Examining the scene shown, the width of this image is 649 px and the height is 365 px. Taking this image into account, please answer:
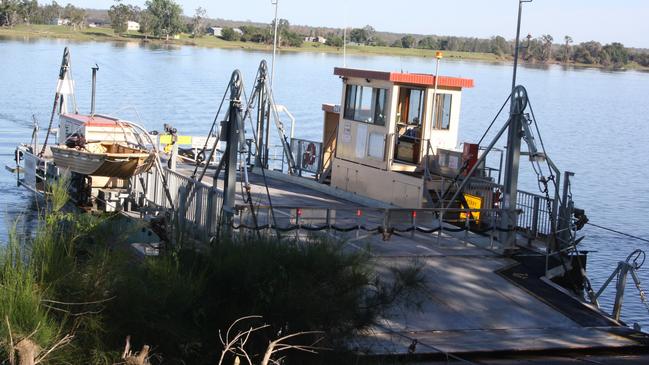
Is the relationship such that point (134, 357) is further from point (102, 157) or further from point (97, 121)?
point (97, 121)

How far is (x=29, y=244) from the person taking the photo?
975cm

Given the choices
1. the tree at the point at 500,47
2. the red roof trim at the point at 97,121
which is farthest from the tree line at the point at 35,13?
the red roof trim at the point at 97,121

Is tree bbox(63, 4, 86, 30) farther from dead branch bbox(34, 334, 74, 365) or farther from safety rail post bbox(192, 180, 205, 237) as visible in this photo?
dead branch bbox(34, 334, 74, 365)

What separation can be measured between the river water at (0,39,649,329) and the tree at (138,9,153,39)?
2576cm

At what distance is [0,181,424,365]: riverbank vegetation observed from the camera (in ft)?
28.9

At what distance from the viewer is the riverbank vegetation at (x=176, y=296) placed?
8.82m

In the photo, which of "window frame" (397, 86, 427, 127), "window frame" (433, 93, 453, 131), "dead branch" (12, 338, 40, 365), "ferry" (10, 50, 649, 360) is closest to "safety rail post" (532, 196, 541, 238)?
"ferry" (10, 50, 649, 360)

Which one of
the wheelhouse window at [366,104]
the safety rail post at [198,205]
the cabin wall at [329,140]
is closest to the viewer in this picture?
the safety rail post at [198,205]

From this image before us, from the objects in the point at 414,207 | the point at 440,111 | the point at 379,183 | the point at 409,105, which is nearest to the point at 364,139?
the point at 379,183

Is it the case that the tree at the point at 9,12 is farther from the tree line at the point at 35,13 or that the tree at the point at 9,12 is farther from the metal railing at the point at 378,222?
the metal railing at the point at 378,222

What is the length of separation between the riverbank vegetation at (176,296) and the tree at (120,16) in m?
150

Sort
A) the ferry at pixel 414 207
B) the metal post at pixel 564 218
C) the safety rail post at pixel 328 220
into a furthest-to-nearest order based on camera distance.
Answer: the metal post at pixel 564 218 < the safety rail post at pixel 328 220 < the ferry at pixel 414 207

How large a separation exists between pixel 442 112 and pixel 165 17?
13503cm

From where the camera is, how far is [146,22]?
157375mm
